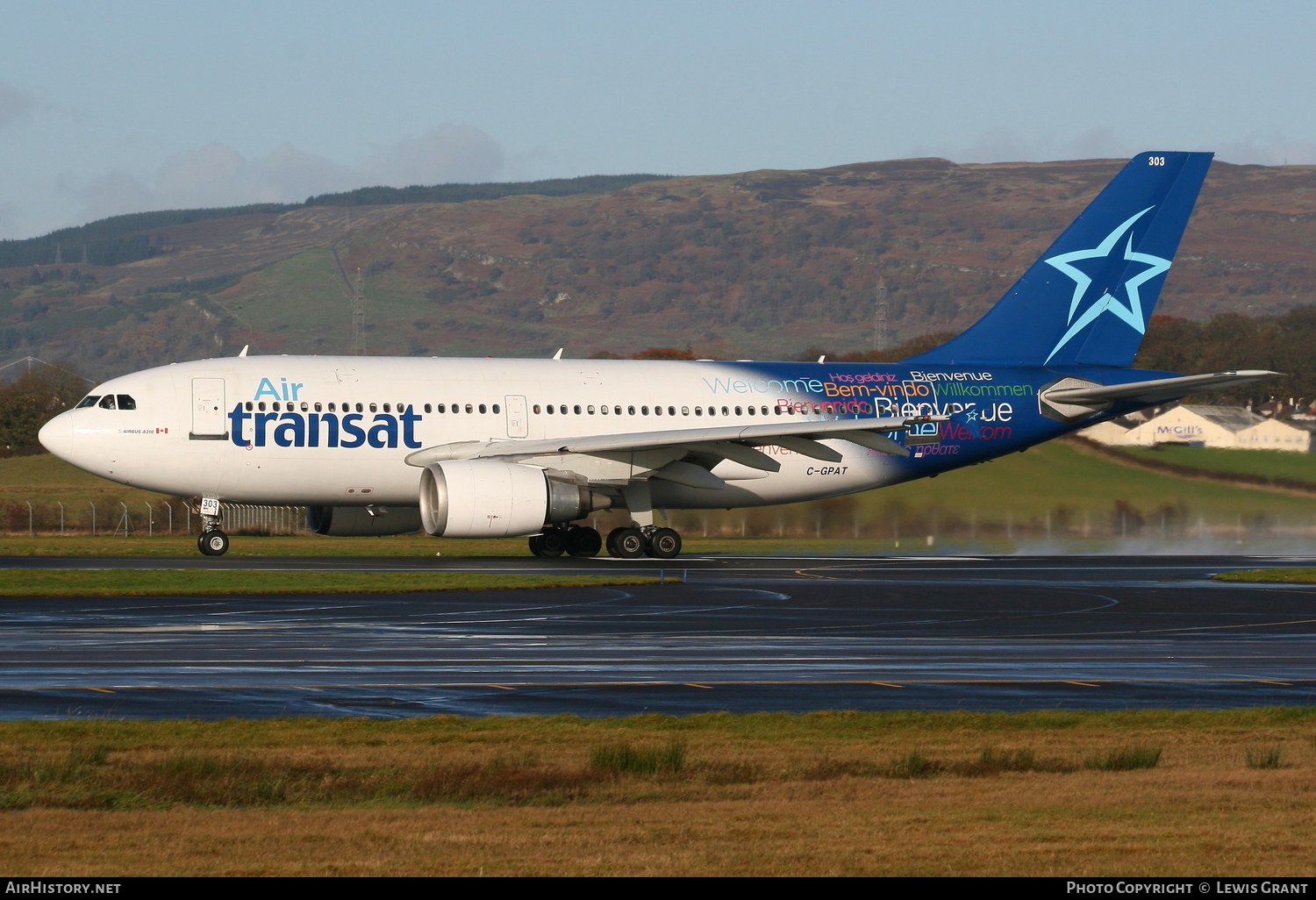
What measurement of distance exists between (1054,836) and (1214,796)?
198cm

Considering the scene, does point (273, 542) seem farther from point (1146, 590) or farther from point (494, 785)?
point (494, 785)

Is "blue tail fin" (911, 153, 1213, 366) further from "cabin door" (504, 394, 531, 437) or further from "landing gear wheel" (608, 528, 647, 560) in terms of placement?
"cabin door" (504, 394, 531, 437)

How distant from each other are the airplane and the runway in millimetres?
6087

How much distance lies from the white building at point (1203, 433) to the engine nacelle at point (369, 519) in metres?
19.0

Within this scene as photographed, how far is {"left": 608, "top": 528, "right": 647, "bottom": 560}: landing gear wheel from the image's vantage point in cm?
3822

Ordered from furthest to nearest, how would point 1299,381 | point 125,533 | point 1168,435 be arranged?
point 1299,381 < point 125,533 < point 1168,435

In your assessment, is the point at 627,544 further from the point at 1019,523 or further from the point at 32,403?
the point at 32,403

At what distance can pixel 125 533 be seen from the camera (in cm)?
5322

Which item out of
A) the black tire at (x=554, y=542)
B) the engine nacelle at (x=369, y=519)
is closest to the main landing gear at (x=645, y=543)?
the black tire at (x=554, y=542)

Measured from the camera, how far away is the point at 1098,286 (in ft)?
143

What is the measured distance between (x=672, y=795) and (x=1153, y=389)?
31.8m

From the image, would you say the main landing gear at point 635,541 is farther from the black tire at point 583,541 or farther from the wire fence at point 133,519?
the wire fence at point 133,519

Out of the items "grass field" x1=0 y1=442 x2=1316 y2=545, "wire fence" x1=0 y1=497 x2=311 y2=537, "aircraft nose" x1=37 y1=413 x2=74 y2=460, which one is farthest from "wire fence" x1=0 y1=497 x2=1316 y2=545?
"wire fence" x1=0 y1=497 x2=311 y2=537

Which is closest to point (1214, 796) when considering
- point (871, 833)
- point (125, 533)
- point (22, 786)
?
point (871, 833)
